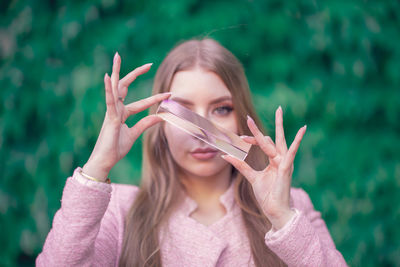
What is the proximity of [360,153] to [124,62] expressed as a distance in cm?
111

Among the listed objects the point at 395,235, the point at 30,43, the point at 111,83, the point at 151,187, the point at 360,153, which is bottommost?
the point at 395,235

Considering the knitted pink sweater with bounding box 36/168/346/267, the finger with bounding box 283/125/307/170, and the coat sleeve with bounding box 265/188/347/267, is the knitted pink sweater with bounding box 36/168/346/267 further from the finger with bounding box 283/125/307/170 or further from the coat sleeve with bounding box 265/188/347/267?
the finger with bounding box 283/125/307/170

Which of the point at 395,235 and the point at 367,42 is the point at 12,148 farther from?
the point at 395,235

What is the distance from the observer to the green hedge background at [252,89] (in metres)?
1.42

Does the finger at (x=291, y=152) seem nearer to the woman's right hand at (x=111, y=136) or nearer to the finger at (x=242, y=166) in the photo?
the finger at (x=242, y=166)

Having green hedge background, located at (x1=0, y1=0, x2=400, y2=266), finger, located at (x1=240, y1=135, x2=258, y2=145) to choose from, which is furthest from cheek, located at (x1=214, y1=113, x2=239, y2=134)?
green hedge background, located at (x1=0, y1=0, x2=400, y2=266)

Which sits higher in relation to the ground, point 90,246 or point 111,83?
point 111,83

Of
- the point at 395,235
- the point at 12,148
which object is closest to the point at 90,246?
the point at 12,148

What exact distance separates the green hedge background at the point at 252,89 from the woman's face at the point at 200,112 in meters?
0.53

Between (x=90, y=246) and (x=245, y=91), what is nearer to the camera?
(x=90, y=246)

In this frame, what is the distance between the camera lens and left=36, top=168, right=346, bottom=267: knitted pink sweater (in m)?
0.70

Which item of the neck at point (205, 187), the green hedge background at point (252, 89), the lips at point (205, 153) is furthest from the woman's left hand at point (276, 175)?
the green hedge background at point (252, 89)

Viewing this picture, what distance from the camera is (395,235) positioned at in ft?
4.96

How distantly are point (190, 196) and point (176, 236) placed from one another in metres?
0.14
